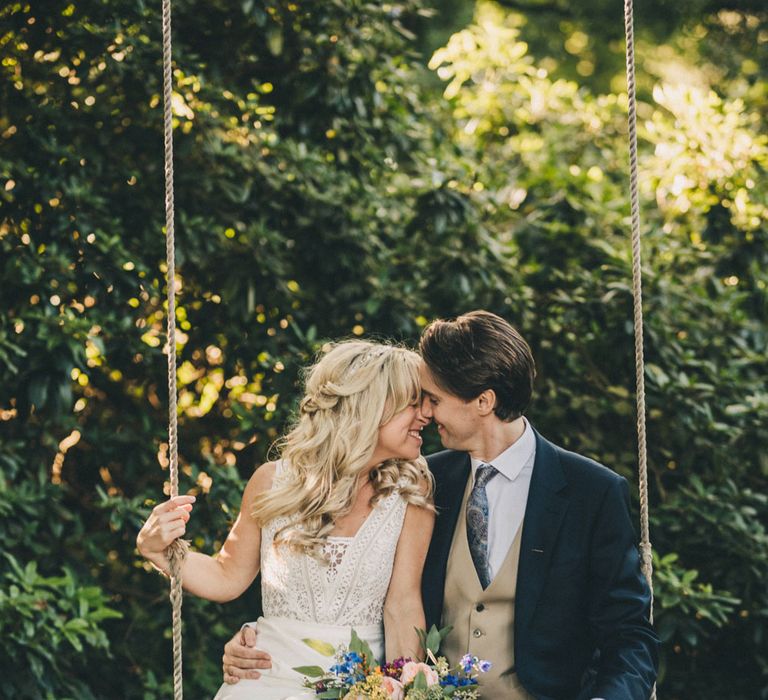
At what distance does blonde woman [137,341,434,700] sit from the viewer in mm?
2873

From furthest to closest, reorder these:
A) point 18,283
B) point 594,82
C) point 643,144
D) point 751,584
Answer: point 594,82 < point 643,144 < point 751,584 < point 18,283

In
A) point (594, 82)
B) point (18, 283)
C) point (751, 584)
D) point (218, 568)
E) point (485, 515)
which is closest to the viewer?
point (485, 515)

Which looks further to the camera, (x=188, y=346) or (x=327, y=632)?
(x=188, y=346)

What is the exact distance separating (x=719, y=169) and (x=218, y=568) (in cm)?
286

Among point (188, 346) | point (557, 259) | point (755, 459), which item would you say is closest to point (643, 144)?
point (557, 259)

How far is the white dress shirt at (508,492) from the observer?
2.76 meters

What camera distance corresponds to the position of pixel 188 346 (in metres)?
4.26

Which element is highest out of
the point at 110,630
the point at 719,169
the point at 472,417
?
the point at 719,169

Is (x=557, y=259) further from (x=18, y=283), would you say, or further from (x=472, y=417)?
(x=18, y=283)

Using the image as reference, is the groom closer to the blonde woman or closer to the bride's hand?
the blonde woman

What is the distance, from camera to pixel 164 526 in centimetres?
263

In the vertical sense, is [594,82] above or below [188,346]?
above

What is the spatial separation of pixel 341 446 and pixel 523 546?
0.57 metres

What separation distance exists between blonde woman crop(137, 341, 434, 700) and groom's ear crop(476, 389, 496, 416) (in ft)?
0.65
